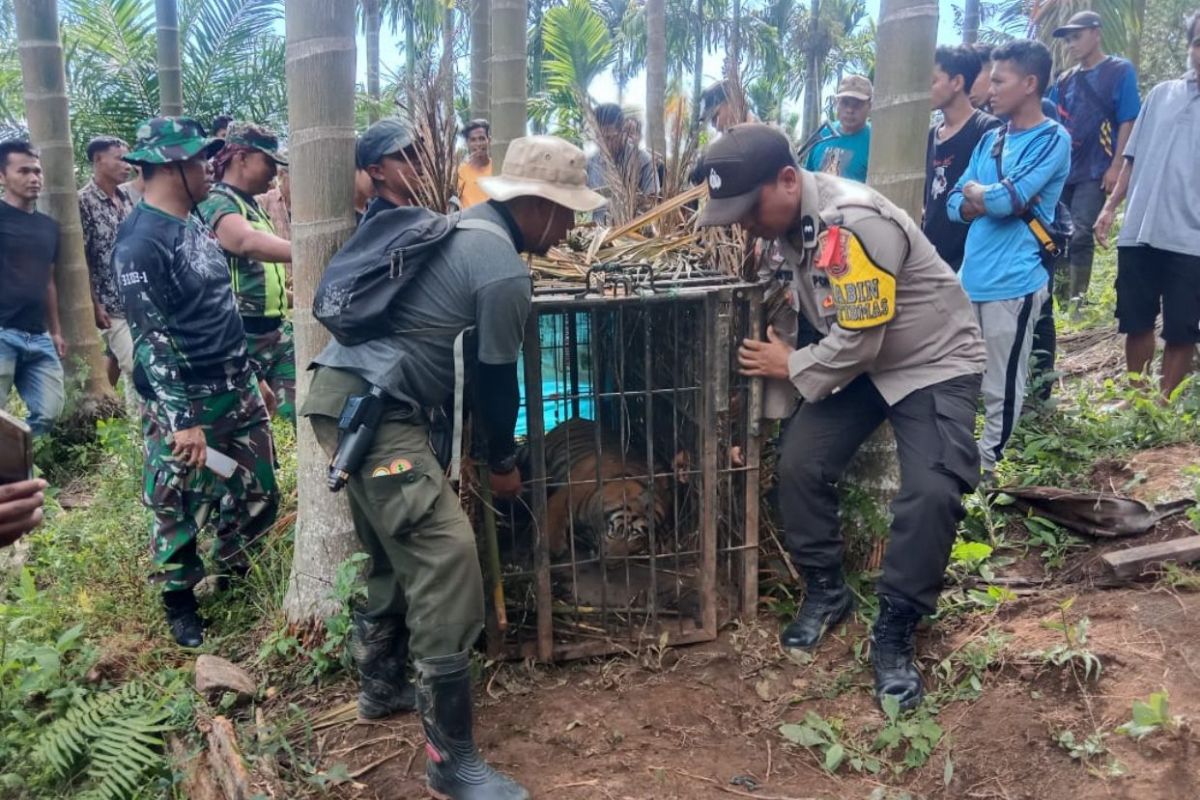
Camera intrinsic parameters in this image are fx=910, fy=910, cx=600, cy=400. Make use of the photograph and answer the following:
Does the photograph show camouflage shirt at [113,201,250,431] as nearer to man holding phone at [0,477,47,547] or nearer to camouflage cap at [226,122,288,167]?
camouflage cap at [226,122,288,167]

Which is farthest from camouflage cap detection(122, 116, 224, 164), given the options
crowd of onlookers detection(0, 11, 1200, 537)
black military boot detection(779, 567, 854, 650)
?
black military boot detection(779, 567, 854, 650)

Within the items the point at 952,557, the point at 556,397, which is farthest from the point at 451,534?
the point at 952,557

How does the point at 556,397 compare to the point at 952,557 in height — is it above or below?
above

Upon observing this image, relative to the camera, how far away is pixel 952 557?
148 inches

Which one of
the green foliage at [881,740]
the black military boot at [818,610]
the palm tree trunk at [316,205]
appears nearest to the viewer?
the green foliage at [881,740]

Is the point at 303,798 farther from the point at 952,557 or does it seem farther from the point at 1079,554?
the point at 1079,554

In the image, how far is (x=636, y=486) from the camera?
3.76 meters

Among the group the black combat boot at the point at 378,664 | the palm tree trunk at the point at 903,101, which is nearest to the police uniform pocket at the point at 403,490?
the black combat boot at the point at 378,664

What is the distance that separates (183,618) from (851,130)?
461cm

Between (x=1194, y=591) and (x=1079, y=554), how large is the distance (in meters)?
0.53

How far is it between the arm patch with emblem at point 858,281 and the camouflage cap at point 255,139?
2.73m

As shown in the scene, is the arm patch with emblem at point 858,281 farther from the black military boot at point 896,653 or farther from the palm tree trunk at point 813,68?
the palm tree trunk at point 813,68

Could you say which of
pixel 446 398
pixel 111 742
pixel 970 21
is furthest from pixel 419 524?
pixel 970 21

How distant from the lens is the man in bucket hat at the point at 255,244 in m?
4.20
